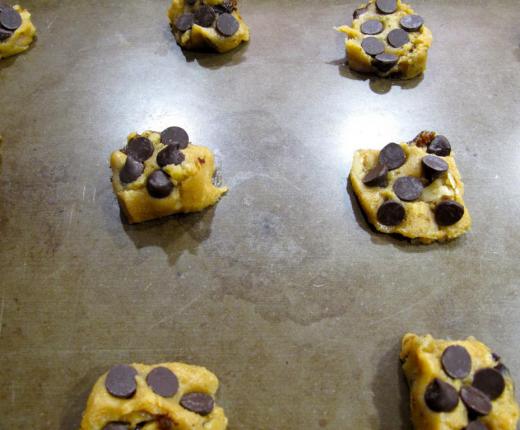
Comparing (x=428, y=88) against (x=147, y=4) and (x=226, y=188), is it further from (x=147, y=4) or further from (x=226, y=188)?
(x=147, y=4)

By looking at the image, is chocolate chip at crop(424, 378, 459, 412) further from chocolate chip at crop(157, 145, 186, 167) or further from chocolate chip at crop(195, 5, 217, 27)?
chocolate chip at crop(195, 5, 217, 27)

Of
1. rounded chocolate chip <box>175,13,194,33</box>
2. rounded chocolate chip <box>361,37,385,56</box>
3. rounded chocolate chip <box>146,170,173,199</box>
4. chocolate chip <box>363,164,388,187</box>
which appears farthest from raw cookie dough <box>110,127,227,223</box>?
rounded chocolate chip <box>361,37,385,56</box>

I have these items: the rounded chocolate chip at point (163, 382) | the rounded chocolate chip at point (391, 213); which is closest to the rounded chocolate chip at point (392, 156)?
the rounded chocolate chip at point (391, 213)

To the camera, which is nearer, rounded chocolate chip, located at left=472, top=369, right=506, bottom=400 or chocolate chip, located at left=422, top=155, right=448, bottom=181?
rounded chocolate chip, located at left=472, top=369, right=506, bottom=400

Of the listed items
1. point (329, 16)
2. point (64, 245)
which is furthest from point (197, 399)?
point (329, 16)

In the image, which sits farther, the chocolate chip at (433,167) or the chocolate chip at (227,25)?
the chocolate chip at (227,25)

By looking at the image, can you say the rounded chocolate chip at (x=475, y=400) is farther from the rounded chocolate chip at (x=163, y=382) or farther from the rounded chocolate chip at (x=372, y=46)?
the rounded chocolate chip at (x=372, y=46)

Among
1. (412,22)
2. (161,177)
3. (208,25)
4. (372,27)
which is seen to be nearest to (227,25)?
(208,25)
